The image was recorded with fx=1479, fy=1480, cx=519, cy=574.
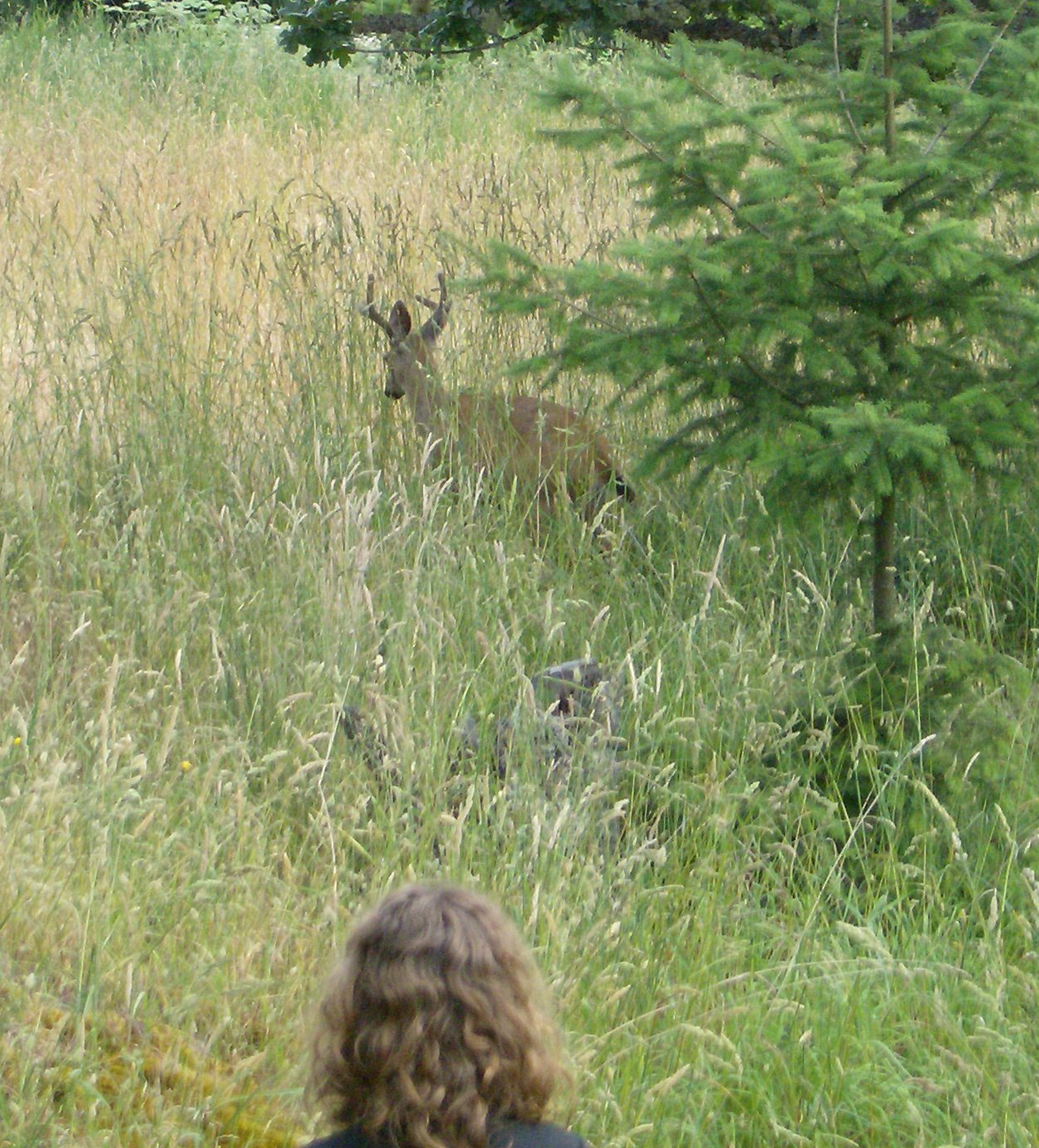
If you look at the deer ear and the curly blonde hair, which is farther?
the deer ear

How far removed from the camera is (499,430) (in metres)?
5.41

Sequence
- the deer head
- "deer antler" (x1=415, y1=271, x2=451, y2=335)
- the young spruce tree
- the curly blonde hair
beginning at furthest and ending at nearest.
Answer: "deer antler" (x1=415, y1=271, x2=451, y2=335) → the deer head → the young spruce tree → the curly blonde hair

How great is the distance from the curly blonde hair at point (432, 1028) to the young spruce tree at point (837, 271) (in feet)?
6.88

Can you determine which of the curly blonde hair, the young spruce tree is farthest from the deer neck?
the curly blonde hair

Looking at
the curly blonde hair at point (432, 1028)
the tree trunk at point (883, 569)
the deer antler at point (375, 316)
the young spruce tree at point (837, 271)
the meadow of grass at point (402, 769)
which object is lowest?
the meadow of grass at point (402, 769)

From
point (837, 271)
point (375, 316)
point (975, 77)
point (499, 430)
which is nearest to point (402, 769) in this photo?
point (837, 271)

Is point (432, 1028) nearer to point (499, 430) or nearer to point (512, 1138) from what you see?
point (512, 1138)

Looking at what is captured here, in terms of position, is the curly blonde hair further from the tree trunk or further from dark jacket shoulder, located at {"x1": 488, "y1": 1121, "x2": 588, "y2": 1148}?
the tree trunk

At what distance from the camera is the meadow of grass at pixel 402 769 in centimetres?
258

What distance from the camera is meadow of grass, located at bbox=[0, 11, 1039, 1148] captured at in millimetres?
2578

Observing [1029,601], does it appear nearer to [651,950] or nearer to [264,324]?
[651,950]

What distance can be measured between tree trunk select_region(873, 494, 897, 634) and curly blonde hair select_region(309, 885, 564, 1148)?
246 cm

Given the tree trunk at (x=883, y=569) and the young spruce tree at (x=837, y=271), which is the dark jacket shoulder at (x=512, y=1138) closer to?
the young spruce tree at (x=837, y=271)

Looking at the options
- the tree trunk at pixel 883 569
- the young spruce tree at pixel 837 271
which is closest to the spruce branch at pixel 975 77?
the young spruce tree at pixel 837 271
